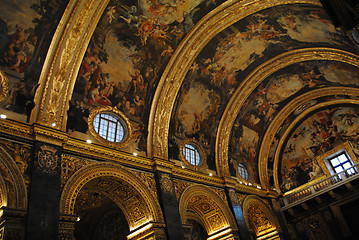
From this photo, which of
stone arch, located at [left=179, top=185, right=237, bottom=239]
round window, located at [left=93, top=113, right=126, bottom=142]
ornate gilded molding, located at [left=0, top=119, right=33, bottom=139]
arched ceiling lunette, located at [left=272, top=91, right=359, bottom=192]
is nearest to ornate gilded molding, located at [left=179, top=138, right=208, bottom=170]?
stone arch, located at [left=179, top=185, right=237, bottom=239]

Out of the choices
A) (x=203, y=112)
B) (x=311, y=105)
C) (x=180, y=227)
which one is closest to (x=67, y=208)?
(x=180, y=227)

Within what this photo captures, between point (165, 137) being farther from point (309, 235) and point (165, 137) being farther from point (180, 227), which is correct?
point (309, 235)

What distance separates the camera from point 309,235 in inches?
743

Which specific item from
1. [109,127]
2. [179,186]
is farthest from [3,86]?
[179,186]

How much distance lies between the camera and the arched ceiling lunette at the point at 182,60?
46.3 feet

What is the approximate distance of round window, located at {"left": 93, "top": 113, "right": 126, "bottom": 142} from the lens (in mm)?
12875

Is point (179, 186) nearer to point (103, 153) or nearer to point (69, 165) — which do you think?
point (103, 153)

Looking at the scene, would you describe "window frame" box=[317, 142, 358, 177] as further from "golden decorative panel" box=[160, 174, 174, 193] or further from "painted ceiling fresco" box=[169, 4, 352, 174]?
"golden decorative panel" box=[160, 174, 174, 193]

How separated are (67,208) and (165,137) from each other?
256 inches

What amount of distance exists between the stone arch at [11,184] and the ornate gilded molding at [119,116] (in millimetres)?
3647

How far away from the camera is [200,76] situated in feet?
54.1

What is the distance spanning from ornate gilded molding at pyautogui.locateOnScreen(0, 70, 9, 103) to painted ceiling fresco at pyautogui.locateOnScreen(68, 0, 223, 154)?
2433mm

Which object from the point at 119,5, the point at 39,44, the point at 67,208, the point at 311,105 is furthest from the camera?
the point at 311,105

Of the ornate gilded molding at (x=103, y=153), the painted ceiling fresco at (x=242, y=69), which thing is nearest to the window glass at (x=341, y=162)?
the painted ceiling fresco at (x=242, y=69)
